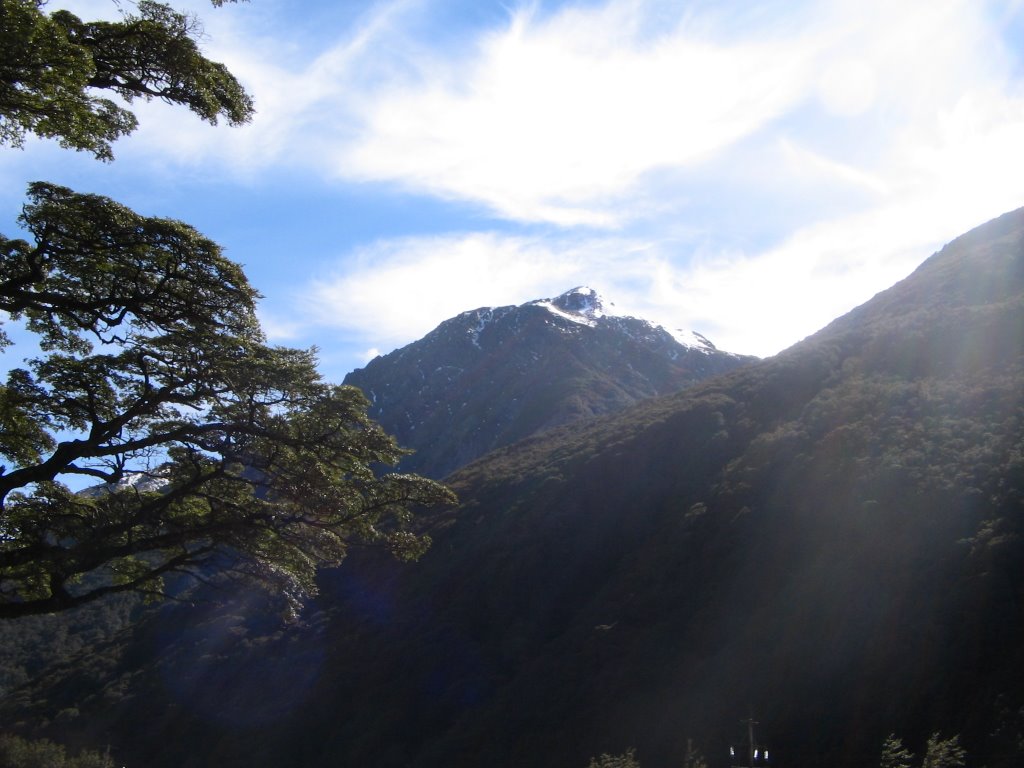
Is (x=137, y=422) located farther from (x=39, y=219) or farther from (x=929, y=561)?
(x=929, y=561)

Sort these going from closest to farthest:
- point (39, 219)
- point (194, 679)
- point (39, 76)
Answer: point (39, 76), point (39, 219), point (194, 679)

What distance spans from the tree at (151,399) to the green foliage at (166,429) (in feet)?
0.08

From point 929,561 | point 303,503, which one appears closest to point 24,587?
point 303,503

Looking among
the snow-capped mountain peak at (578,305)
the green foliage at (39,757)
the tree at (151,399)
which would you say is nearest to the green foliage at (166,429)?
the tree at (151,399)

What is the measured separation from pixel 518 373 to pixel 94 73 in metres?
113

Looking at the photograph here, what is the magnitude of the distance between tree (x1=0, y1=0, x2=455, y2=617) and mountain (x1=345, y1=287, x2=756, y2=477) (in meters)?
78.2

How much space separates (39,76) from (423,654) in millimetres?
36717

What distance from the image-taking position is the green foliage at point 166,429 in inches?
338

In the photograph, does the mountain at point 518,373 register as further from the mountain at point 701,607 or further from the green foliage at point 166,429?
the green foliage at point 166,429

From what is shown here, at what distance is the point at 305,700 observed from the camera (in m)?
38.9

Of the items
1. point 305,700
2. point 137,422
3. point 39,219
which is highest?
point 39,219

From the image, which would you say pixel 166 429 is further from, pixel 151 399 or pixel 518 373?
pixel 518 373

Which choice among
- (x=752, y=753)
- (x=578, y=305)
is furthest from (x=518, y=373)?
(x=752, y=753)

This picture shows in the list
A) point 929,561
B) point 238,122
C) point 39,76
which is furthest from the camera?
point 929,561
